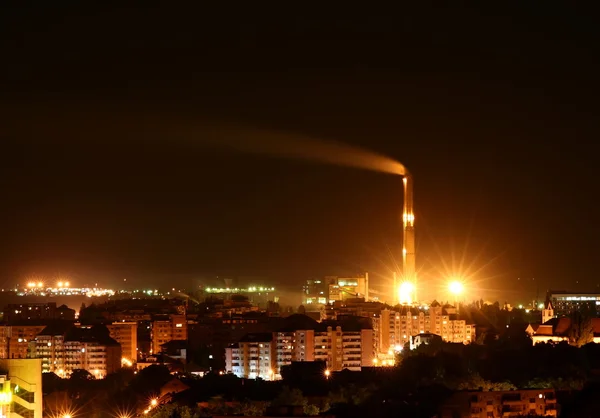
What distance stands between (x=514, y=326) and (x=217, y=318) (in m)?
9.21

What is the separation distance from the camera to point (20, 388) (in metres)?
12.4

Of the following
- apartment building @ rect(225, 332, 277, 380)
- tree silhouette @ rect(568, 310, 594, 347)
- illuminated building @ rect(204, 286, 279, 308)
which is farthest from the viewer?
illuminated building @ rect(204, 286, 279, 308)

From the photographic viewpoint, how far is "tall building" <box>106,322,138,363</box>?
105ft

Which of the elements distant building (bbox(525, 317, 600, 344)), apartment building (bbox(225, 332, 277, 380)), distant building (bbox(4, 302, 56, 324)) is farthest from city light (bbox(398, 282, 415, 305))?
distant building (bbox(4, 302, 56, 324))

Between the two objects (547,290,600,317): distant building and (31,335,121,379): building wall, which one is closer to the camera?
(31,335,121,379): building wall

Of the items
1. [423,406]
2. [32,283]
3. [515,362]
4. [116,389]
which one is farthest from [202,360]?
[32,283]

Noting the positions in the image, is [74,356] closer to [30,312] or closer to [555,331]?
[555,331]

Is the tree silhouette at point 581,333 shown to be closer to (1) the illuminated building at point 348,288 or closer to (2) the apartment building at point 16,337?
(2) the apartment building at point 16,337

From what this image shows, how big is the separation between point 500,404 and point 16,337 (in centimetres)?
1706

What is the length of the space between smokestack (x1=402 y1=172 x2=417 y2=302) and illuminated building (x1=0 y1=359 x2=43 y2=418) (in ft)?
79.8

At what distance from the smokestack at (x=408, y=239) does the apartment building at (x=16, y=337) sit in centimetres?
925

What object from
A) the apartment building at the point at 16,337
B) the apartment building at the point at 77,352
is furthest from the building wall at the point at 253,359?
the apartment building at the point at 16,337

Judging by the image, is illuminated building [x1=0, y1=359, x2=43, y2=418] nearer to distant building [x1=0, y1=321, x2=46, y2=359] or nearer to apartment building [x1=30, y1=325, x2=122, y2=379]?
apartment building [x1=30, y1=325, x2=122, y2=379]

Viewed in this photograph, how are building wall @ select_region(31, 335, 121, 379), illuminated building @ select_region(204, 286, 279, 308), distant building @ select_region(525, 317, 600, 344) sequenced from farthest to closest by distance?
1. illuminated building @ select_region(204, 286, 279, 308)
2. building wall @ select_region(31, 335, 121, 379)
3. distant building @ select_region(525, 317, 600, 344)
